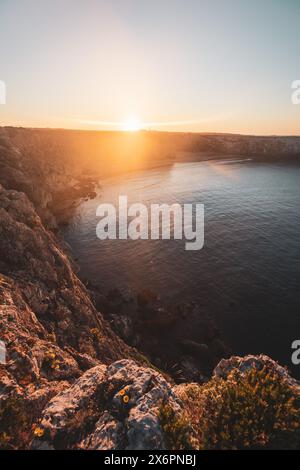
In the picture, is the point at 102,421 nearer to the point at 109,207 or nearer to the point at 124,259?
the point at 124,259

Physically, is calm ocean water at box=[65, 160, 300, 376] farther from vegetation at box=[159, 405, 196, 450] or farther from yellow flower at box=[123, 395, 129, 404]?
yellow flower at box=[123, 395, 129, 404]

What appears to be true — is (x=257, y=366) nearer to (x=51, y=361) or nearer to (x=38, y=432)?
(x=38, y=432)

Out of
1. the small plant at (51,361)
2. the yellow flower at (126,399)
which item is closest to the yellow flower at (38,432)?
the yellow flower at (126,399)

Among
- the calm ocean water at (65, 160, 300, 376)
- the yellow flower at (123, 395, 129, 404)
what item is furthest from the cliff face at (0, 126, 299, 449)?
the calm ocean water at (65, 160, 300, 376)

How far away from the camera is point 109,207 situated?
8256cm

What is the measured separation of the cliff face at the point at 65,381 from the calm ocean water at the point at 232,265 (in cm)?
1873

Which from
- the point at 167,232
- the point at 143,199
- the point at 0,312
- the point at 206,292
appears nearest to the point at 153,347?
the point at 206,292

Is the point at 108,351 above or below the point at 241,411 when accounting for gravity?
below

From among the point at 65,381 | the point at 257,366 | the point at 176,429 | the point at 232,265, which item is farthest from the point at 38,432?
the point at 232,265

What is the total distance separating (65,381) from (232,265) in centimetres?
3838

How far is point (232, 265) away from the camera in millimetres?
45562

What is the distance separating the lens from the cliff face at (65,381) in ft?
28.9

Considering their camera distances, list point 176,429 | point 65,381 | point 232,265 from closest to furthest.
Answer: point 176,429 < point 65,381 < point 232,265
